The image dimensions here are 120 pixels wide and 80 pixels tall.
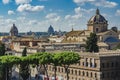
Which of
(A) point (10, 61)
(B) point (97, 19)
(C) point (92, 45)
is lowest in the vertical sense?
(A) point (10, 61)

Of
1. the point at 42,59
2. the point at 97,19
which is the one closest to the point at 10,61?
the point at 42,59

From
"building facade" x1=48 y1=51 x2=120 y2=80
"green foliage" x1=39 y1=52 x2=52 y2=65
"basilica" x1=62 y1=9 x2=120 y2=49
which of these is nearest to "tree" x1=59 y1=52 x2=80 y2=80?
"green foliage" x1=39 y1=52 x2=52 y2=65

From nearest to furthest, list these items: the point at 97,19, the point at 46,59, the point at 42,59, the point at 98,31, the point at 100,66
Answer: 1. the point at 46,59
2. the point at 42,59
3. the point at 100,66
4. the point at 97,19
5. the point at 98,31

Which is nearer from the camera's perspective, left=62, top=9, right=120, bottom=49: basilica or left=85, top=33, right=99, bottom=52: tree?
left=85, top=33, right=99, bottom=52: tree

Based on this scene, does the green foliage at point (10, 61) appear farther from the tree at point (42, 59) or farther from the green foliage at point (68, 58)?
the green foliage at point (68, 58)

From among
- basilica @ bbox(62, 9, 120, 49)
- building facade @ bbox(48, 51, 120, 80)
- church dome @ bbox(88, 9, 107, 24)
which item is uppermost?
church dome @ bbox(88, 9, 107, 24)

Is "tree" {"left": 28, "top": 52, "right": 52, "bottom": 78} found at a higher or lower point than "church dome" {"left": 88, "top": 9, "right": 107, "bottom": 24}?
lower

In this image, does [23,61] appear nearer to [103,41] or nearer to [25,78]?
[25,78]

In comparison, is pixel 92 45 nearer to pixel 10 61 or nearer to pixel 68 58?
pixel 68 58

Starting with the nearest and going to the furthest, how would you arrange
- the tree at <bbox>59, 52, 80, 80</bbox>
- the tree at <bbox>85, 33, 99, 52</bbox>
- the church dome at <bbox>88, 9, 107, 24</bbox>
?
the tree at <bbox>59, 52, 80, 80</bbox>, the tree at <bbox>85, 33, 99, 52</bbox>, the church dome at <bbox>88, 9, 107, 24</bbox>

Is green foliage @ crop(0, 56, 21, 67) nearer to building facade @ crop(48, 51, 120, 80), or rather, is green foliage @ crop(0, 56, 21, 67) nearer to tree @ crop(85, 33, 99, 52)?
building facade @ crop(48, 51, 120, 80)

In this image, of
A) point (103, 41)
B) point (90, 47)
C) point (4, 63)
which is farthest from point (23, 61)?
point (103, 41)

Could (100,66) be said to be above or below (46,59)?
below

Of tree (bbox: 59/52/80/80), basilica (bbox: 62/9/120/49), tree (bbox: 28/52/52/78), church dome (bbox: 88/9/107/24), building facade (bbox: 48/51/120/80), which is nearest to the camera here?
tree (bbox: 59/52/80/80)
